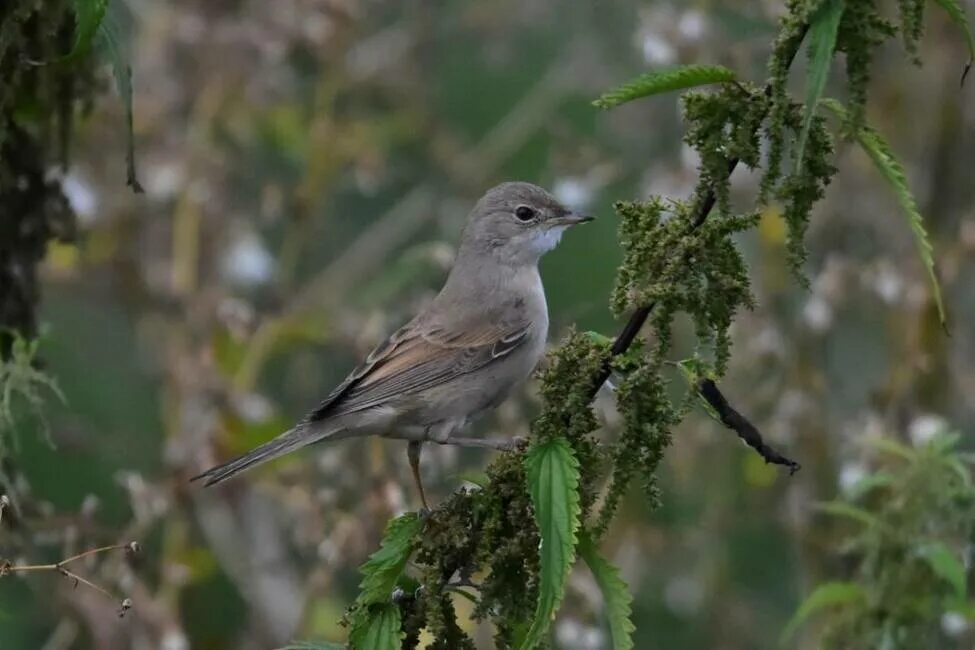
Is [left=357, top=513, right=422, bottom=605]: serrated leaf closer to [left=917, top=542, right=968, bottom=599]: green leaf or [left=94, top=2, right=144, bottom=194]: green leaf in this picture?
[left=94, top=2, right=144, bottom=194]: green leaf

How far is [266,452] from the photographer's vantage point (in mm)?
3971

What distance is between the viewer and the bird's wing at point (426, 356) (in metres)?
4.53

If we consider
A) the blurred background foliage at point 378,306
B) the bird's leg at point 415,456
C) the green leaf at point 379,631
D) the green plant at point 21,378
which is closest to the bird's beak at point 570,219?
the blurred background foliage at point 378,306

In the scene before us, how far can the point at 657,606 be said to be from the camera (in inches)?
307

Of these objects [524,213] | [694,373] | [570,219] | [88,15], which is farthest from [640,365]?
[524,213]

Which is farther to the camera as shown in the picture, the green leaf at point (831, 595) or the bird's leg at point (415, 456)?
the bird's leg at point (415, 456)

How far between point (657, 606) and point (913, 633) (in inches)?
168

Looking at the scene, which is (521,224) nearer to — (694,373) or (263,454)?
(263,454)

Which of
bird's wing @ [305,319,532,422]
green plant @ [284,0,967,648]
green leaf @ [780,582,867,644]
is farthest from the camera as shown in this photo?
bird's wing @ [305,319,532,422]

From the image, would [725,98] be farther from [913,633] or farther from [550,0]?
[550,0]

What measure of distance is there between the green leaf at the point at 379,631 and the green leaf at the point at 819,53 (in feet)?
3.34

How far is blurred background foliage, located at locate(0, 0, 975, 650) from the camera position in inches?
214

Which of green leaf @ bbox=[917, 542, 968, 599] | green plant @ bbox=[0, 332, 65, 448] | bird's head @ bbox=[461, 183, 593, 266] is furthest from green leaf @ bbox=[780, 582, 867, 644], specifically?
bird's head @ bbox=[461, 183, 593, 266]

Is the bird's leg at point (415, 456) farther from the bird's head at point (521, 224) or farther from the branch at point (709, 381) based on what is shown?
the branch at point (709, 381)
